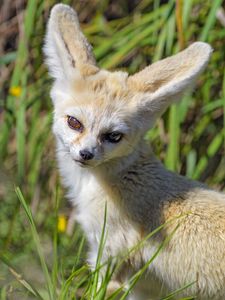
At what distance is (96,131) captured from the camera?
384 cm

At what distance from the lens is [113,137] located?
3.88 m

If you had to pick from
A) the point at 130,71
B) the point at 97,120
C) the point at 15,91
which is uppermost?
the point at 97,120

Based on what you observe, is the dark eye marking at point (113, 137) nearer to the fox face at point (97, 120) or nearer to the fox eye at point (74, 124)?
the fox face at point (97, 120)

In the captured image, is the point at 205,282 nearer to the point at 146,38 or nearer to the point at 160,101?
the point at 160,101

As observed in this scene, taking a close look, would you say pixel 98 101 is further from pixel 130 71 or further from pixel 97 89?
pixel 130 71

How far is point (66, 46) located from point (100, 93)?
33 centimetres

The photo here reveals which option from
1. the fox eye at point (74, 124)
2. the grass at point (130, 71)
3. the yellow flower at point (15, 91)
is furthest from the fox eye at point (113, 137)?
the yellow flower at point (15, 91)

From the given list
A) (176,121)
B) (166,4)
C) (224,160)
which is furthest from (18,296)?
(166,4)

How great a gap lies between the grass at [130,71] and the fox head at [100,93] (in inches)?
50.8

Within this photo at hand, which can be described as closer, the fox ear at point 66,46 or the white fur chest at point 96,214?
the white fur chest at point 96,214

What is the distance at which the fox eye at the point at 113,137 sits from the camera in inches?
152

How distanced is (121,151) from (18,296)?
85cm

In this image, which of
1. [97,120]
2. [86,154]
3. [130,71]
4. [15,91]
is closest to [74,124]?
[97,120]

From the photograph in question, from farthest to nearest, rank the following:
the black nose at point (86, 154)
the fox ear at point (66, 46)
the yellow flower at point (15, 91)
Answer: the yellow flower at point (15, 91), the fox ear at point (66, 46), the black nose at point (86, 154)
